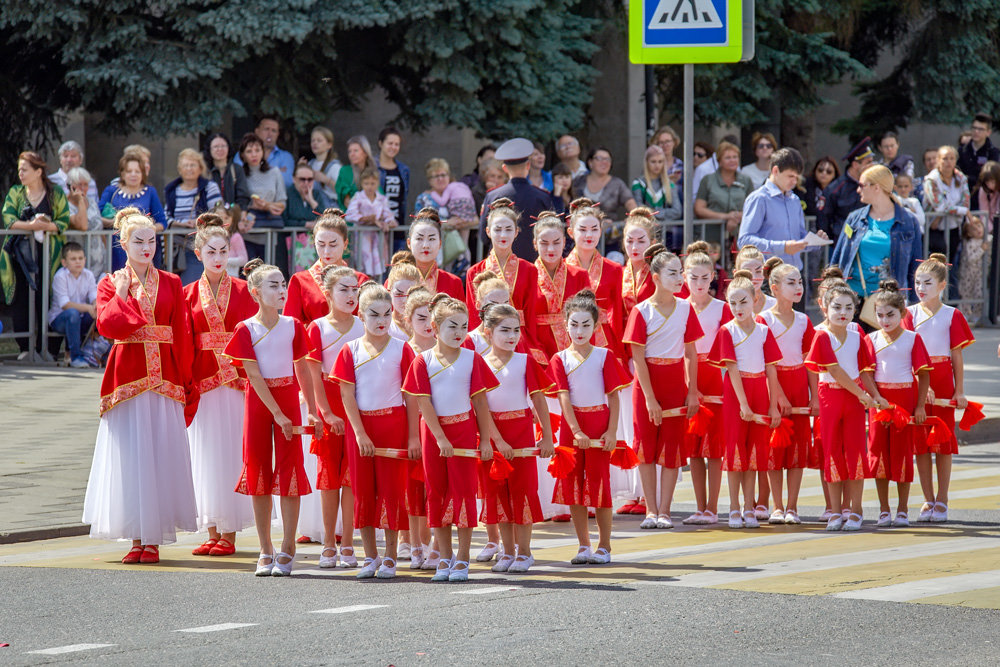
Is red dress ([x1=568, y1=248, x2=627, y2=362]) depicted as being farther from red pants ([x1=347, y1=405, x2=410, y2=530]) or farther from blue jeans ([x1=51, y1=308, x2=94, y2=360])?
blue jeans ([x1=51, y1=308, x2=94, y2=360])

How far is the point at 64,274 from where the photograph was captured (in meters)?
15.8

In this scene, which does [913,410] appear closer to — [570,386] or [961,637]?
[570,386]

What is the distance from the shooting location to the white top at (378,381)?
28.8ft

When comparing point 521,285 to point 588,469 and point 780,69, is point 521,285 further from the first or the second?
point 780,69

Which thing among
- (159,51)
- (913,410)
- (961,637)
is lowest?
(961,637)

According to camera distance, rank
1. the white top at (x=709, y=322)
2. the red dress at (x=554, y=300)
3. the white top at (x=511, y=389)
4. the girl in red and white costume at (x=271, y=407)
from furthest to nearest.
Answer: the white top at (x=709, y=322) → the red dress at (x=554, y=300) → the girl in red and white costume at (x=271, y=407) → the white top at (x=511, y=389)

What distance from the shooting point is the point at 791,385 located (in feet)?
34.5

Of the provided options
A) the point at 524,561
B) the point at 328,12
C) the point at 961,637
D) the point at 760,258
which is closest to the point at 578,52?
the point at 328,12

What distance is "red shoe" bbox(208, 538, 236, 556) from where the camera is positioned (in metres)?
9.68

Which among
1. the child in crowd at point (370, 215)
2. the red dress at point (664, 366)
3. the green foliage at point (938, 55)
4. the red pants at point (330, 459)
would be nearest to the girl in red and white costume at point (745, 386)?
the red dress at point (664, 366)

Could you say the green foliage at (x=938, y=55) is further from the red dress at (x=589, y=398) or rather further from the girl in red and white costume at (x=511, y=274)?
the red dress at (x=589, y=398)

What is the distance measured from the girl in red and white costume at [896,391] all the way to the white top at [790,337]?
1.52 ft

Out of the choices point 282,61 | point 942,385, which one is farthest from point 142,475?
point 282,61

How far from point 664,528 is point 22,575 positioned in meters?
3.67
